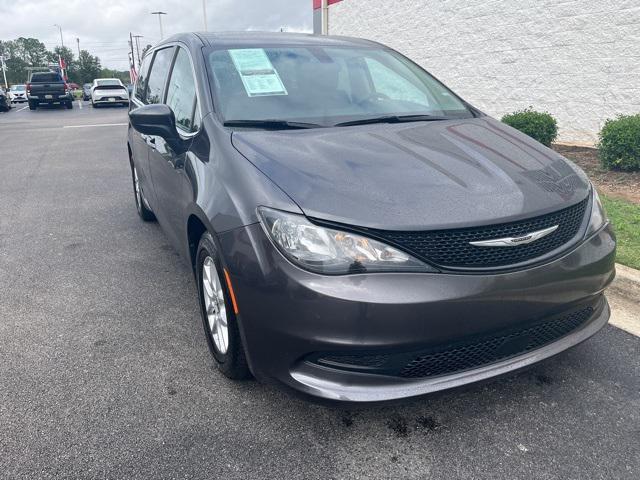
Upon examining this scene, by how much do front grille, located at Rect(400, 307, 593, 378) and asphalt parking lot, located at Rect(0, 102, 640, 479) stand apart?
10 centimetres

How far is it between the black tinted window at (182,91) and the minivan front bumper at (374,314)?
3.73 feet

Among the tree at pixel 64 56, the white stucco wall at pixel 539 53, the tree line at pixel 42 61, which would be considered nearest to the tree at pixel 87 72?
the tree line at pixel 42 61

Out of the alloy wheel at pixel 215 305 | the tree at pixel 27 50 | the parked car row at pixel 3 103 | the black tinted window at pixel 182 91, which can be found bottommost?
the parked car row at pixel 3 103

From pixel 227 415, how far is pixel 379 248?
108 centimetres

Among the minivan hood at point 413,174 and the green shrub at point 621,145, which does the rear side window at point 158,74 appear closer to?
the minivan hood at point 413,174

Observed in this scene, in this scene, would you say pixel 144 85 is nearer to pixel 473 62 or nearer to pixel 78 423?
pixel 78 423

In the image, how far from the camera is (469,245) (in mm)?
1983

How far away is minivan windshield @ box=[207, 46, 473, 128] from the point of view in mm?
2834

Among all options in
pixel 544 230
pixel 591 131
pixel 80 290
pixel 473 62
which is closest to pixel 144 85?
pixel 80 290

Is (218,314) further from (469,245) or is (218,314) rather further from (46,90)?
(46,90)

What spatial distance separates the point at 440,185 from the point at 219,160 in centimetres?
99

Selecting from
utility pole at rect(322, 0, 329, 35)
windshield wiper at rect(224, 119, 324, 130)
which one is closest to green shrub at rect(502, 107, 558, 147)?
windshield wiper at rect(224, 119, 324, 130)

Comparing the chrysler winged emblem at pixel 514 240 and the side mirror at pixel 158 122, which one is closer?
the chrysler winged emblem at pixel 514 240

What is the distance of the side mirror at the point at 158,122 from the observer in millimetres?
3004
